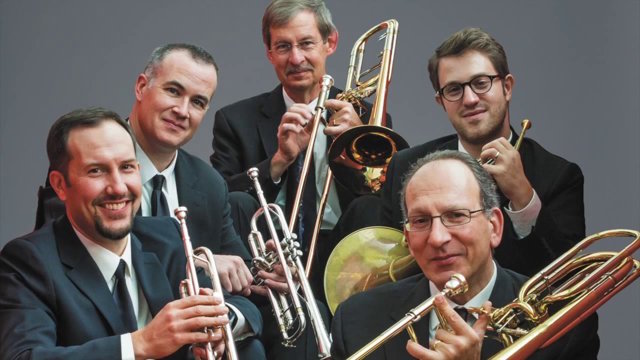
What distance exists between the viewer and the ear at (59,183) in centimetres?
318

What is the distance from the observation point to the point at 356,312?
2.98m

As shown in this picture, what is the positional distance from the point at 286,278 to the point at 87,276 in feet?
2.18

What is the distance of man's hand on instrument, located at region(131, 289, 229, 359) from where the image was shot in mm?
2822

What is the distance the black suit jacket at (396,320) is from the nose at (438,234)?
164mm

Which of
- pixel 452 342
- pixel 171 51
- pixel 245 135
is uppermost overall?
pixel 171 51

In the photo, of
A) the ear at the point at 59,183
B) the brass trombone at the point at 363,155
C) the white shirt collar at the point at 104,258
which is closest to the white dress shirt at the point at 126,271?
the white shirt collar at the point at 104,258

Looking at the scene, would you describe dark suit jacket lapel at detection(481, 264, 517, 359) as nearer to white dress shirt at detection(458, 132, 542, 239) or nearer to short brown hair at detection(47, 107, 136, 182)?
white dress shirt at detection(458, 132, 542, 239)

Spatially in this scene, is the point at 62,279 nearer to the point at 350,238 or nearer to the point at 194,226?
the point at 194,226

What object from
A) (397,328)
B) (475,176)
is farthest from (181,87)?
(397,328)

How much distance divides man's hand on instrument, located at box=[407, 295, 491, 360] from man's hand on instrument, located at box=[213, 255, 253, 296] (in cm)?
92

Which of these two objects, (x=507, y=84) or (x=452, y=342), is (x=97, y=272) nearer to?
(x=452, y=342)

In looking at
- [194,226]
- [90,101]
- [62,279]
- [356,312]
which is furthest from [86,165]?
[90,101]

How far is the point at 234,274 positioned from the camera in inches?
134

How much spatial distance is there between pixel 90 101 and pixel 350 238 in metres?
1.85
